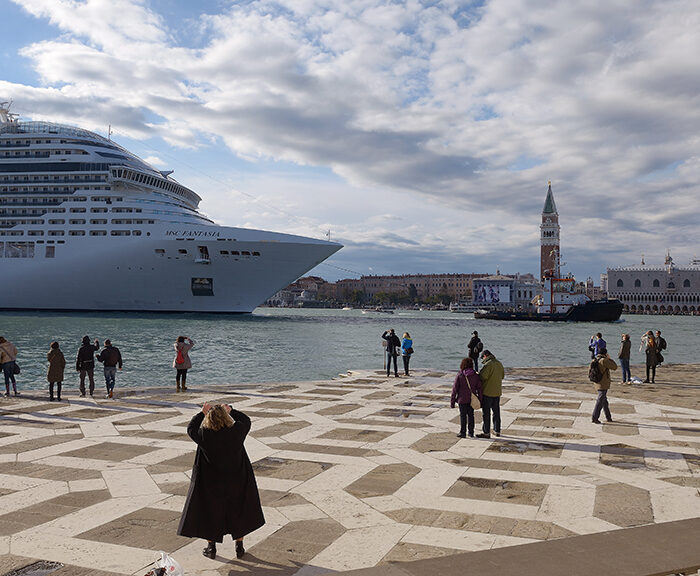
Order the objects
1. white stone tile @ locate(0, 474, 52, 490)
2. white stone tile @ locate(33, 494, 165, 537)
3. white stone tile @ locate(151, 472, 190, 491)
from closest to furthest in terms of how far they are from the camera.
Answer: white stone tile @ locate(33, 494, 165, 537)
white stone tile @ locate(0, 474, 52, 490)
white stone tile @ locate(151, 472, 190, 491)

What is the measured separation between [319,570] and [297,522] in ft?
3.72

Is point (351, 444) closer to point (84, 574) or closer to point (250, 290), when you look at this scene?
point (84, 574)

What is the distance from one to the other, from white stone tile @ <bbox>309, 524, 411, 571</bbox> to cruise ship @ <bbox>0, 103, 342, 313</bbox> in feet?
181

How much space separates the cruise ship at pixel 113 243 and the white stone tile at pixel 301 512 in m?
54.4

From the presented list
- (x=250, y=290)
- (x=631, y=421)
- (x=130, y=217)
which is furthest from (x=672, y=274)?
(x=631, y=421)

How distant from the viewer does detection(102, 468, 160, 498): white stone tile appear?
22.0 feet

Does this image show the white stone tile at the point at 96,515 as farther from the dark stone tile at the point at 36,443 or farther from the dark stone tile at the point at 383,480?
the dark stone tile at the point at 36,443

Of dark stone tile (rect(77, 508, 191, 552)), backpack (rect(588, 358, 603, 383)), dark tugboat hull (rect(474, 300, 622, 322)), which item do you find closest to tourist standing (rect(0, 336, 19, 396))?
dark stone tile (rect(77, 508, 191, 552))

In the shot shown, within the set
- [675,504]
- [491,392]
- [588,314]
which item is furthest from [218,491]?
[588,314]

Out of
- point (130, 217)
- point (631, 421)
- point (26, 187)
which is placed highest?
point (26, 187)

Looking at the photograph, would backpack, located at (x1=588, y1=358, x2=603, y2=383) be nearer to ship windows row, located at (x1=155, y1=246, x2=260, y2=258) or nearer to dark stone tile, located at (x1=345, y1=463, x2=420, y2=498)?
dark stone tile, located at (x1=345, y1=463, x2=420, y2=498)

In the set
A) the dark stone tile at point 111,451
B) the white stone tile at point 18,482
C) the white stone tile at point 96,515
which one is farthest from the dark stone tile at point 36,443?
the white stone tile at point 96,515

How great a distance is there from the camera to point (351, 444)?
9.10 meters

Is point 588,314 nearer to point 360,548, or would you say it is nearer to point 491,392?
point 491,392
